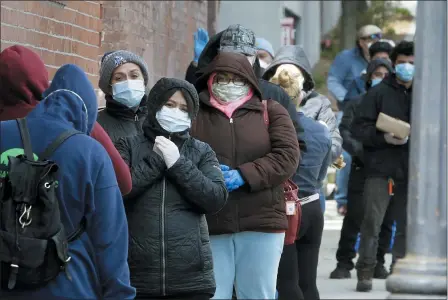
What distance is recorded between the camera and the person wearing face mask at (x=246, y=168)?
24.0ft

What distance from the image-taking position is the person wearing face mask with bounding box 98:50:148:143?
723 cm

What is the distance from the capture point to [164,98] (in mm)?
Answer: 6617

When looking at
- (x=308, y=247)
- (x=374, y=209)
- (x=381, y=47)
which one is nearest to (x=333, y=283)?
(x=374, y=209)

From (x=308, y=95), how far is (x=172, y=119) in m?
3.21

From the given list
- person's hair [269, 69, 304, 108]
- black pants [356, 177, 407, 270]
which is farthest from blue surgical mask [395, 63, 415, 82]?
person's hair [269, 69, 304, 108]

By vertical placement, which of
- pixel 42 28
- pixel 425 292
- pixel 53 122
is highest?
A: pixel 42 28

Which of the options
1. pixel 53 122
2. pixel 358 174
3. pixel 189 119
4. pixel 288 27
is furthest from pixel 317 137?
pixel 288 27

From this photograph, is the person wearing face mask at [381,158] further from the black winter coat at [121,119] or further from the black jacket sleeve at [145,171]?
the black jacket sleeve at [145,171]

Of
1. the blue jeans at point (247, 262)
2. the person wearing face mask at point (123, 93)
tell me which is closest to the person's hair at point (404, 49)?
the blue jeans at point (247, 262)

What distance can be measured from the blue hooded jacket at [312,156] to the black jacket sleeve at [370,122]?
86.5 inches

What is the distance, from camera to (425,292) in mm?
7520

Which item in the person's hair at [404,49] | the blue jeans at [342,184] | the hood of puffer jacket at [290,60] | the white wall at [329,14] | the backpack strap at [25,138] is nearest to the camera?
the backpack strap at [25,138]

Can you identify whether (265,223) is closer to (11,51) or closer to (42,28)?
(11,51)

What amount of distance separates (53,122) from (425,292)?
3.13 metres
